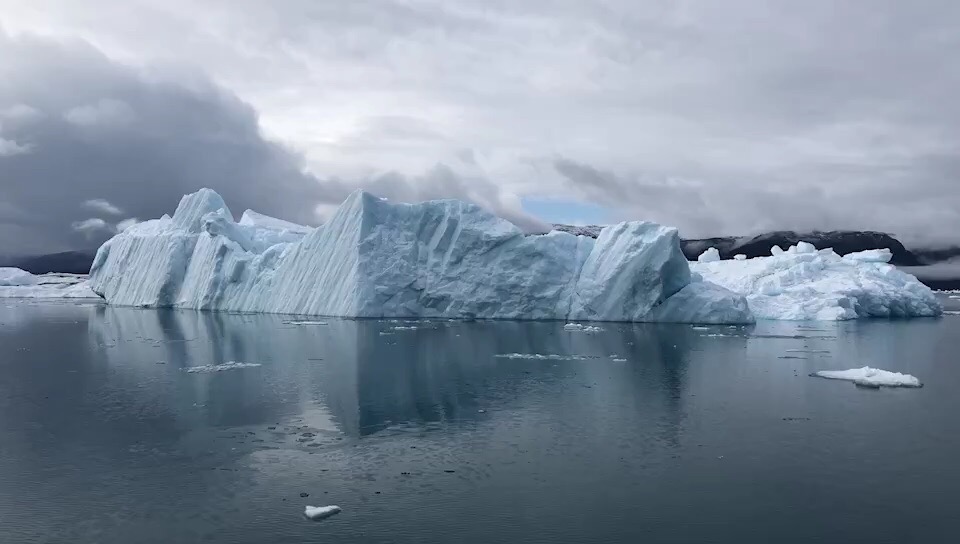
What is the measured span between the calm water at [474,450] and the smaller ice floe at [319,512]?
5.7 inches

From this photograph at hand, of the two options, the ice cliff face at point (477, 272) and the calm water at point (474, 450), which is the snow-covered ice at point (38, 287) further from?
the calm water at point (474, 450)

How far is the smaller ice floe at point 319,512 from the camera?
7691mm

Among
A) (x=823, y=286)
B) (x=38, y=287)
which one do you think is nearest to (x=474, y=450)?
(x=823, y=286)

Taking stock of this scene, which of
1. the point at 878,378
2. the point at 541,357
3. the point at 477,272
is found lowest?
the point at 878,378

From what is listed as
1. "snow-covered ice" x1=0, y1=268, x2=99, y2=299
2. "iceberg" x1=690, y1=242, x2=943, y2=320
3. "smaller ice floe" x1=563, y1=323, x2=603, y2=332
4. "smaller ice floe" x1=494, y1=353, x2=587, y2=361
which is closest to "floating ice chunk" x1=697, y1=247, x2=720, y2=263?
"iceberg" x1=690, y1=242, x2=943, y2=320

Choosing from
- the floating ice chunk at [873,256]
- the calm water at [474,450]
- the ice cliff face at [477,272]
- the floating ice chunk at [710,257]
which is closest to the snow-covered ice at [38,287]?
the ice cliff face at [477,272]

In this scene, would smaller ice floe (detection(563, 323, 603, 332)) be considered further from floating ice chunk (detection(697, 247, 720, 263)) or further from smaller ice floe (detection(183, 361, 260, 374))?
floating ice chunk (detection(697, 247, 720, 263))

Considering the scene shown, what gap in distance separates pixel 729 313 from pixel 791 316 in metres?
6.98

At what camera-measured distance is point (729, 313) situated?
3219 cm

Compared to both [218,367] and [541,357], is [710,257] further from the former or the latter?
[218,367]

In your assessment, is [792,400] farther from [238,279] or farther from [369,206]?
[238,279]

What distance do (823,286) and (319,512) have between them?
121 ft

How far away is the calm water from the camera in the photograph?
301 inches

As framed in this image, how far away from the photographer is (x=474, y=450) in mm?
10422
